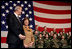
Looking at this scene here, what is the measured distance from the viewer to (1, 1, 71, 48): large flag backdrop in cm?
649

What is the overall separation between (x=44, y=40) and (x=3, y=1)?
2.50 m

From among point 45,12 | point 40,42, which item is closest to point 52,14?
point 45,12

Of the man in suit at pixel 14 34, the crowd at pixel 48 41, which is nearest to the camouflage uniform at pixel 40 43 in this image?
the crowd at pixel 48 41

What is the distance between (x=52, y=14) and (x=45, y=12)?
32cm

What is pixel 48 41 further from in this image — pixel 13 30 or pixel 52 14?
pixel 52 14

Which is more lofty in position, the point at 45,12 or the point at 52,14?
the point at 45,12

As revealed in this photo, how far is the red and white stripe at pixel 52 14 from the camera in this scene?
273 inches

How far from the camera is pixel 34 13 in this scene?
684 cm

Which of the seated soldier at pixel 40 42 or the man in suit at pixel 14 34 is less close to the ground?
the man in suit at pixel 14 34

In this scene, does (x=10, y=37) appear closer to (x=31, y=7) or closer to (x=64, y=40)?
(x=64, y=40)

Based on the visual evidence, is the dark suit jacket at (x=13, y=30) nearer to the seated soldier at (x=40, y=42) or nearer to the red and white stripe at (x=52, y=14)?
the seated soldier at (x=40, y=42)

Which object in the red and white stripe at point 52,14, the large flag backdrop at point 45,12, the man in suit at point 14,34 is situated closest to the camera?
the man in suit at point 14,34

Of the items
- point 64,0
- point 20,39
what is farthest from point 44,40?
point 64,0

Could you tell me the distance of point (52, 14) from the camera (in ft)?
23.8
